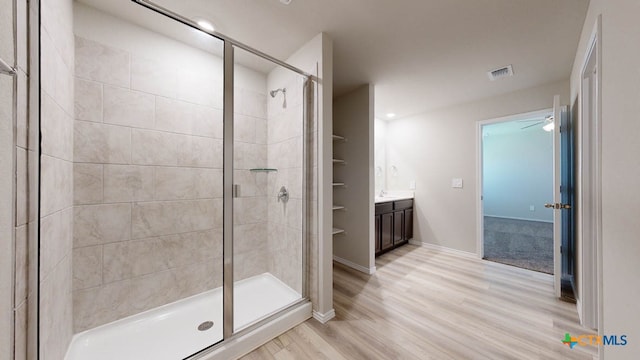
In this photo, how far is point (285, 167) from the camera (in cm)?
209

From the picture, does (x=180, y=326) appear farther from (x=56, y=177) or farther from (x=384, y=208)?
(x=384, y=208)

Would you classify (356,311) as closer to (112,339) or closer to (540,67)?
(112,339)

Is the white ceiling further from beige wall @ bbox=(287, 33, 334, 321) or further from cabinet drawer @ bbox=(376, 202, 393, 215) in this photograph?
cabinet drawer @ bbox=(376, 202, 393, 215)

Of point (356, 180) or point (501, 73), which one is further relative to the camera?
point (356, 180)

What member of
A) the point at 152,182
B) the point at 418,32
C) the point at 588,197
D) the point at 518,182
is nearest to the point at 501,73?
the point at 418,32

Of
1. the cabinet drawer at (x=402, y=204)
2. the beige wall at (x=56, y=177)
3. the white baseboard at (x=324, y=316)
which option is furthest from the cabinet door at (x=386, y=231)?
the beige wall at (x=56, y=177)

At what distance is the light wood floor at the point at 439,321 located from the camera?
1.50 metres

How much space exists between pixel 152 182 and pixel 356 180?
224 cm

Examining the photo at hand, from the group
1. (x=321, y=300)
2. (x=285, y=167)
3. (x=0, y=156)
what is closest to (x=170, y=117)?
(x=285, y=167)

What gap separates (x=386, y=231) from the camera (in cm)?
341

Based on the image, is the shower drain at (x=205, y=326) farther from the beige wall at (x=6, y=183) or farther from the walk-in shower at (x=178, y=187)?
the beige wall at (x=6, y=183)

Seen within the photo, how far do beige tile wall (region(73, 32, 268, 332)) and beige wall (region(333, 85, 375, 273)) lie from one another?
1.26 meters

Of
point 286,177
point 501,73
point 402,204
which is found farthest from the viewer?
point 402,204

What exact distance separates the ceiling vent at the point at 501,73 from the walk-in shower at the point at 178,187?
7.40 feet
